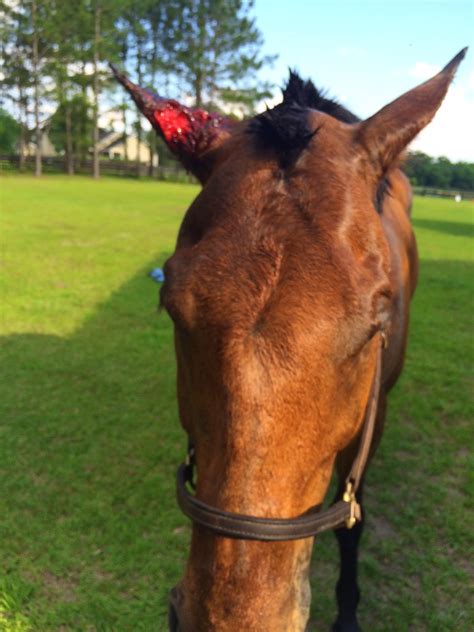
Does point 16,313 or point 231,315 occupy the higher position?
point 231,315

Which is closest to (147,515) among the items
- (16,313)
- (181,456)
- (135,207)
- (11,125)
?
(181,456)

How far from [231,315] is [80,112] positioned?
4991cm

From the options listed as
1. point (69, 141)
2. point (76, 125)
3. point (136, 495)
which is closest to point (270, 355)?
point (136, 495)

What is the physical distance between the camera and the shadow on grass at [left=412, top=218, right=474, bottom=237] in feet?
70.2

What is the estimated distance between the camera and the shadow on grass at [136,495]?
3.15 metres

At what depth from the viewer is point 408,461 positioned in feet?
15.2

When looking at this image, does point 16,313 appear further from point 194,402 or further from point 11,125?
point 11,125

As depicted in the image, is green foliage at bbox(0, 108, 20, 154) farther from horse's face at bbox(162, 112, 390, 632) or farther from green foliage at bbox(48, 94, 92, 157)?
horse's face at bbox(162, 112, 390, 632)

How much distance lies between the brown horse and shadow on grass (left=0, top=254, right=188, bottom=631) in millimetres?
1845

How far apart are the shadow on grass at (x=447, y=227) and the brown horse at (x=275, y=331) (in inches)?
808

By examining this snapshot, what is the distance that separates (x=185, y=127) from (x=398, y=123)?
846mm

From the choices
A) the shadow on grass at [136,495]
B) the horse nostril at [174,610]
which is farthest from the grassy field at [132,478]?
the horse nostril at [174,610]

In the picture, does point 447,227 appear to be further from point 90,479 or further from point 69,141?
point 69,141

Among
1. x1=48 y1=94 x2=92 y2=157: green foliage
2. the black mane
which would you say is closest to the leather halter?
the black mane
